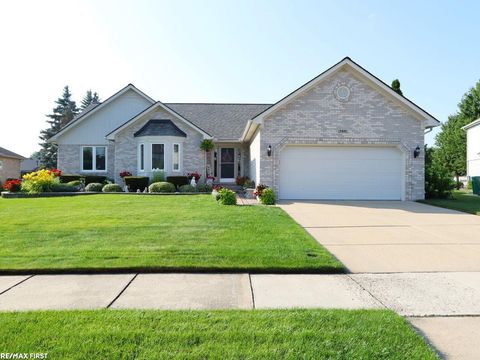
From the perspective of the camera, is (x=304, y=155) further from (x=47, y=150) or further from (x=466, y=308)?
(x=47, y=150)

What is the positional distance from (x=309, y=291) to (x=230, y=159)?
1852 cm

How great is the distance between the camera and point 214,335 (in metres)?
3.11

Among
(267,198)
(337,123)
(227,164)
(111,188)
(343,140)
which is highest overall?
(337,123)

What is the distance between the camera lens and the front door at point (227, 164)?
2245cm

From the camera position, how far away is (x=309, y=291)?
446 centimetres

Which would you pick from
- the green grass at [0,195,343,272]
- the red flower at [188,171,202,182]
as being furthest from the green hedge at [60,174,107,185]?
the green grass at [0,195,343,272]

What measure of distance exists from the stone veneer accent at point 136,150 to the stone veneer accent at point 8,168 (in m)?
20.7

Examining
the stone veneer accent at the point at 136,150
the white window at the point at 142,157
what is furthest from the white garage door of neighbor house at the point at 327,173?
the white window at the point at 142,157

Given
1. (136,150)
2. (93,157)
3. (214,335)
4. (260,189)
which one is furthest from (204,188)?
(214,335)

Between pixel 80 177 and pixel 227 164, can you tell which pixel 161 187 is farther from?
pixel 80 177

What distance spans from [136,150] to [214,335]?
18754 millimetres

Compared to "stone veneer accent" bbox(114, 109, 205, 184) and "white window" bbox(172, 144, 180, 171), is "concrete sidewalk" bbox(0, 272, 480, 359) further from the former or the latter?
"stone veneer accent" bbox(114, 109, 205, 184)

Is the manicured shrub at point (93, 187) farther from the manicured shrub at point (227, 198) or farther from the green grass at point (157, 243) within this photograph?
the manicured shrub at point (227, 198)

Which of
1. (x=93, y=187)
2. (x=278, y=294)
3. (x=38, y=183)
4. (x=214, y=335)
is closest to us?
(x=214, y=335)
